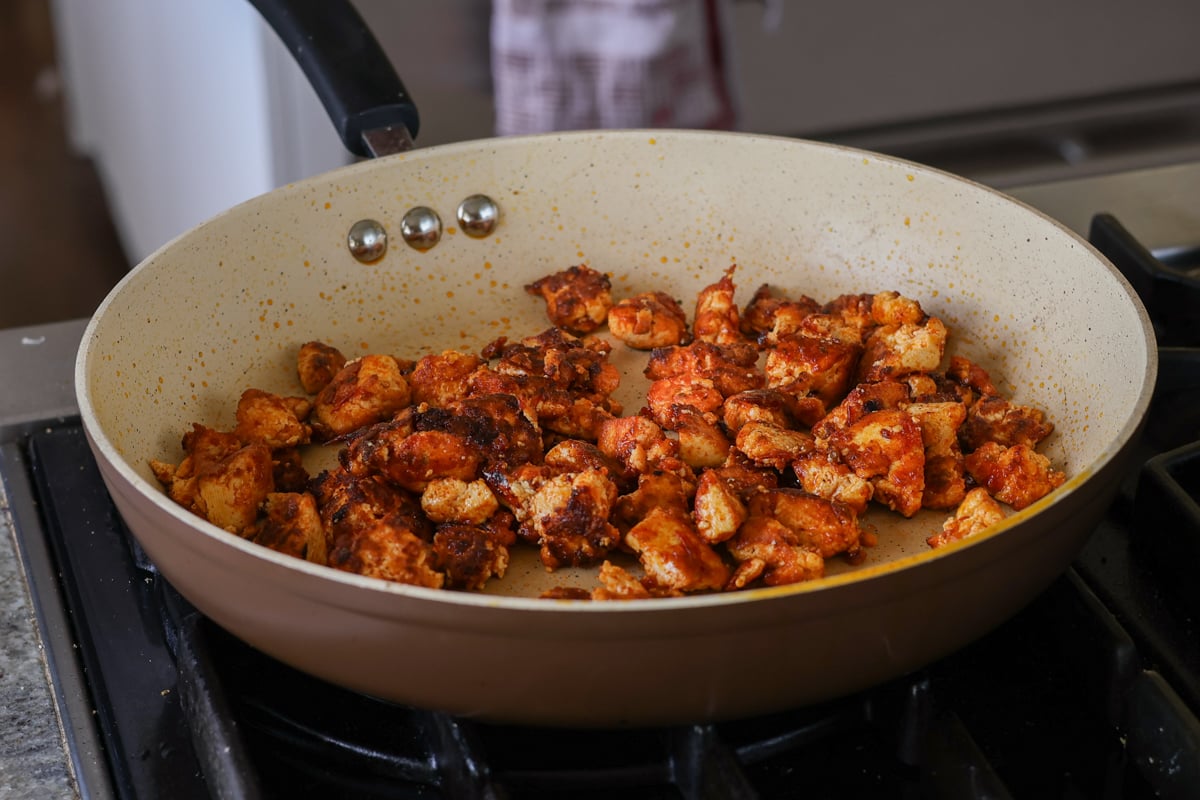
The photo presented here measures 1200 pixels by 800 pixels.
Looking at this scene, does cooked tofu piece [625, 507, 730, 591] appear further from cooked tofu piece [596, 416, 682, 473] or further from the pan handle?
the pan handle

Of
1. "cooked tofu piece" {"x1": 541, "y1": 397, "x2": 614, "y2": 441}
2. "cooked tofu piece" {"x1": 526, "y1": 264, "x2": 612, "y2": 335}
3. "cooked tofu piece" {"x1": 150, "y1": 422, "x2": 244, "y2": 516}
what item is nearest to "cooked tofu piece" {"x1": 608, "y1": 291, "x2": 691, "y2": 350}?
"cooked tofu piece" {"x1": 526, "y1": 264, "x2": 612, "y2": 335}

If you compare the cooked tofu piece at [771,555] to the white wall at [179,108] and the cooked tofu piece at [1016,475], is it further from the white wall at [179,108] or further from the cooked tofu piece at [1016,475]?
the white wall at [179,108]

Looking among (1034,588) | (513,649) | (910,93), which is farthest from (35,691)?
(910,93)

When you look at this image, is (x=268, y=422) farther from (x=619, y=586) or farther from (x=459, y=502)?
(x=619, y=586)

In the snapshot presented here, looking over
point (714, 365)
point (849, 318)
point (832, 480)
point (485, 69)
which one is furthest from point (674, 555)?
point (485, 69)

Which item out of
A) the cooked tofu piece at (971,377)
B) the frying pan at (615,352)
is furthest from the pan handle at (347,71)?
the cooked tofu piece at (971,377)
